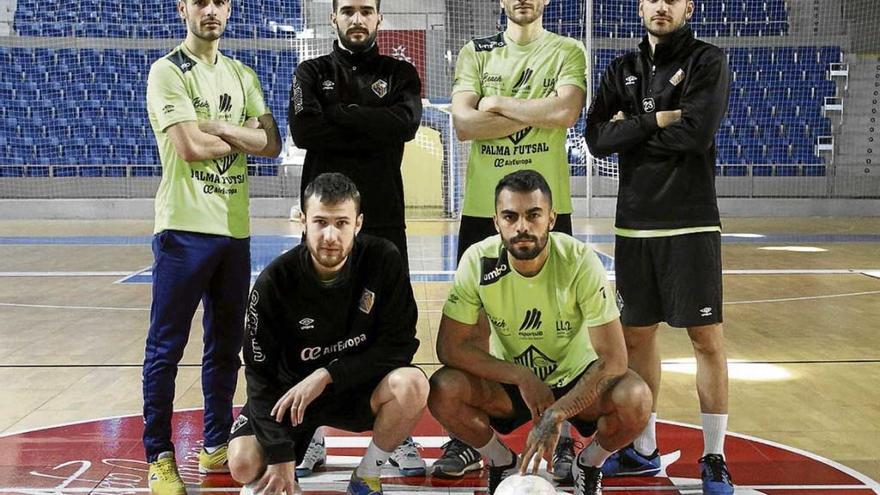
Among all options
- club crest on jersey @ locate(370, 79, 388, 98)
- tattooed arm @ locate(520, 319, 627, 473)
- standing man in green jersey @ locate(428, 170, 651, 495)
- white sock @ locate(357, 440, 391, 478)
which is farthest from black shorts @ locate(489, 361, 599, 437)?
club crest on jersey @ locate(370, 79, 388, 98)

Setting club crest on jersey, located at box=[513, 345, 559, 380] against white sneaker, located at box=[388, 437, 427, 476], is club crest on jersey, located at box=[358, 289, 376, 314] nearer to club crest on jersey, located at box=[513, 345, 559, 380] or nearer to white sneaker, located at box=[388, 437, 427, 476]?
club crest on jersey, located at box=[513, 345, 559, 380]

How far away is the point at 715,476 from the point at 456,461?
99 centimetres

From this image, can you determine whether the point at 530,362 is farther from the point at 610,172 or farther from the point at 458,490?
the point at 610,172

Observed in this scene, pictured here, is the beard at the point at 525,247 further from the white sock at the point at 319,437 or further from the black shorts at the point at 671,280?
the white sock at the point at 319,437

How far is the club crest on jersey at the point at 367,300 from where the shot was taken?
3.23 m

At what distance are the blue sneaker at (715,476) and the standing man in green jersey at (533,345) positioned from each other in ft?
1.37

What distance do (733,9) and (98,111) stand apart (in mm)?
13269

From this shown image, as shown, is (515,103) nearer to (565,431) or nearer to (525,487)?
(565,431)

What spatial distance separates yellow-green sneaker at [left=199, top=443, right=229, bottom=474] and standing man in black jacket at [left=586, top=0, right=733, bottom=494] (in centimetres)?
154

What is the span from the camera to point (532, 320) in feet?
10.9

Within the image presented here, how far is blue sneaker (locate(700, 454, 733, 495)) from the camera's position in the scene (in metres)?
3.35

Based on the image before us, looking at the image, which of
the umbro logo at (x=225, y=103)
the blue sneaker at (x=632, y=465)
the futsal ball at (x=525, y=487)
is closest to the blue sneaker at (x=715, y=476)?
the blue sneaker at (x=632, y=465)

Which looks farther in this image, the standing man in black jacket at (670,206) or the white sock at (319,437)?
the white sock at (319,437)

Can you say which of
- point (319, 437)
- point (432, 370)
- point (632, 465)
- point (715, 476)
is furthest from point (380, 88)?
point (432, 370)
